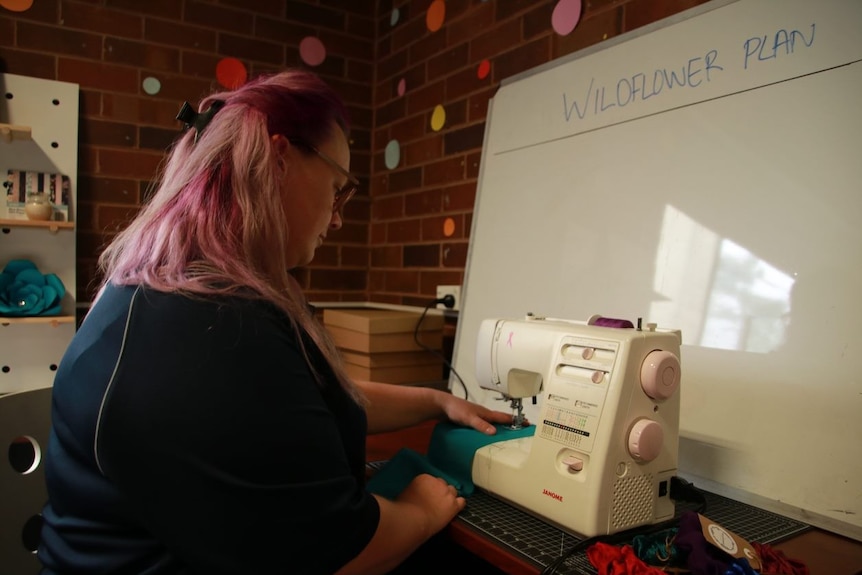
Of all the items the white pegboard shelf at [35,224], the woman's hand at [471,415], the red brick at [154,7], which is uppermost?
the red brick at [154,7]

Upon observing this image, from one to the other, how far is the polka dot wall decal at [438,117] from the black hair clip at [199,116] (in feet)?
4.52

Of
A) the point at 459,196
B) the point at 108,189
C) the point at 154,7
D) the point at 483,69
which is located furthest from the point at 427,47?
the point at 108,189

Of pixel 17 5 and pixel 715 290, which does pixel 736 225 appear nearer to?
pixel 715 290

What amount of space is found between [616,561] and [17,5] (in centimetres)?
246

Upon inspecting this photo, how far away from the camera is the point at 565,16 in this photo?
1.72 meters

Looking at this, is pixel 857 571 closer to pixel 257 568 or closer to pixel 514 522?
pixel 514 522

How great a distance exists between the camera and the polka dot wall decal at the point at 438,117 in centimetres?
223

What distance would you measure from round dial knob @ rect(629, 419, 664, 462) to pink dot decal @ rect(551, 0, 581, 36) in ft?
3.99

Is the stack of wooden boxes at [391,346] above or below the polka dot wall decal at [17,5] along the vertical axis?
below

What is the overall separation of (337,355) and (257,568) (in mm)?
326

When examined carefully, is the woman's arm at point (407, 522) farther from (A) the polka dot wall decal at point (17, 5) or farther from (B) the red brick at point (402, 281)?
(A) the polka dot wall decal at point (17, 5)

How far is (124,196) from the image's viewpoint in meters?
2.22

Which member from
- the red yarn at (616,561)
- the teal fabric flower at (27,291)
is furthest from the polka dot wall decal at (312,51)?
the red yarn at (616,561)

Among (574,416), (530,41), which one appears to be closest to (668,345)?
(574,416)
